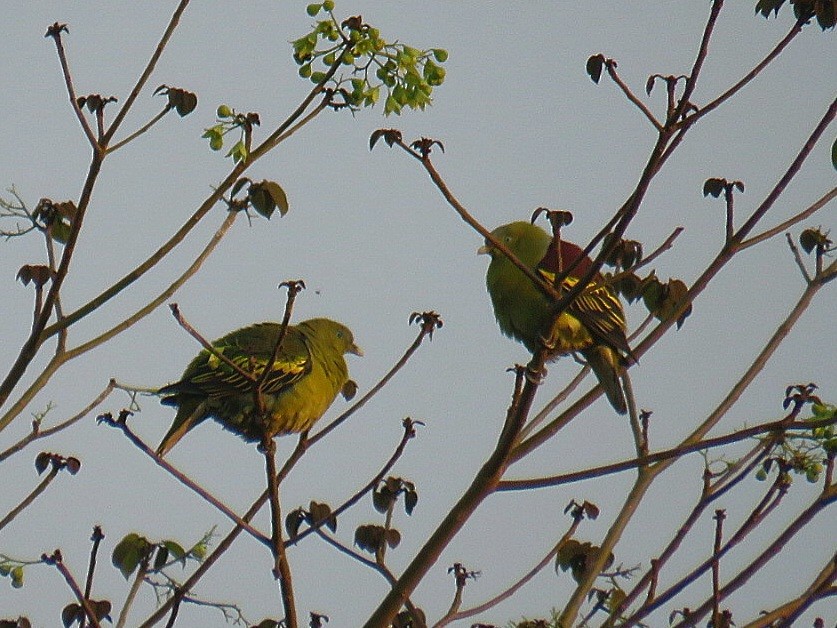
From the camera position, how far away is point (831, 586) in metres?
3.54

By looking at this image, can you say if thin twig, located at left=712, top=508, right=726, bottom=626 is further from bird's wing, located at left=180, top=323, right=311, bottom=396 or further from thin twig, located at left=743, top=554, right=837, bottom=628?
bird's wing, located at left=180, top=323, right=311, bottom=396

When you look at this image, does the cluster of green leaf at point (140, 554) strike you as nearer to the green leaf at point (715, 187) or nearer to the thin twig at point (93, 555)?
the thin twig at point (93, 555)

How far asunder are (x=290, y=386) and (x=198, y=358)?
0.57m

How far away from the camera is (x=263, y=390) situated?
6.09 m

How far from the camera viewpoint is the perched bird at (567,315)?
5867 millimetres

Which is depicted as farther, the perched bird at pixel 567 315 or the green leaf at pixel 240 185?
the perched bird at pixel 567 315

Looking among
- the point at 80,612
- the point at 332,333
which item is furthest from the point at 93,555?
the point at 332,333

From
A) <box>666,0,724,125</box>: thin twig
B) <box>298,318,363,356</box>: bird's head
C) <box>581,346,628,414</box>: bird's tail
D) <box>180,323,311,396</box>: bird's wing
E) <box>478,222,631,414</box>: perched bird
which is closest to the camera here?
<box>666,0,724,125</box>: thin twig

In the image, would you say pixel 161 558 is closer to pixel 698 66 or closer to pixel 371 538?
pixel 371 538

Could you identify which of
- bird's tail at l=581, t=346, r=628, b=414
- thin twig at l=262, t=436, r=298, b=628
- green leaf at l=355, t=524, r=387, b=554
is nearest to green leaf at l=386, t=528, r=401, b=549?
green leaf at l=355, t=524, r=387, b=554

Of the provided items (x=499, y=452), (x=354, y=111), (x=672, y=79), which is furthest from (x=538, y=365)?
(x=354, y=111)

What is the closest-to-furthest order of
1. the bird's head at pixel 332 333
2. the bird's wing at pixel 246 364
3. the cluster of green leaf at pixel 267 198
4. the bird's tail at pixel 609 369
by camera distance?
the cluster of green leaf at pixel 267 198 < the bird's tail at pixel 609 369 < the bird's wing at pixel 246 364 < the bird's head at pixel 332 333

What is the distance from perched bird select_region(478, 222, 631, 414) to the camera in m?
5.87

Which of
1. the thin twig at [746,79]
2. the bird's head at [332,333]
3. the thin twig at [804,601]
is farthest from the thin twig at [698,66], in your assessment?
the bird's head at [332,333]
